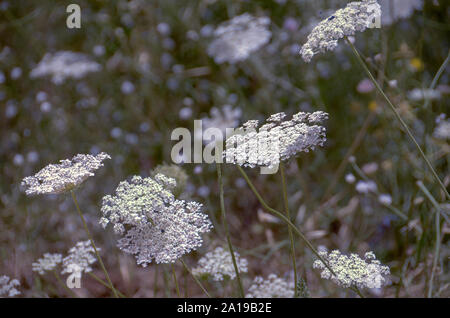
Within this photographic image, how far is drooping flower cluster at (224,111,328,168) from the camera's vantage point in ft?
2.34

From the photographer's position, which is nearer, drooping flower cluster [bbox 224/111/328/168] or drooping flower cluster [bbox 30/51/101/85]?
drooping flower cluster [bbox 224/111/328/168]

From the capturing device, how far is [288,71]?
69.4 inches

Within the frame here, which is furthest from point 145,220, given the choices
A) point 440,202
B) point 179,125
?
point 179,125

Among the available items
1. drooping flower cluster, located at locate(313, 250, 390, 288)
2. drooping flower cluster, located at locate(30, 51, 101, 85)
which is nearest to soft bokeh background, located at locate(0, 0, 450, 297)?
drooping flower cluster, located at locate(30, 51, 101, 85)

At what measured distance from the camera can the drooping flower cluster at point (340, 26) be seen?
729 mm

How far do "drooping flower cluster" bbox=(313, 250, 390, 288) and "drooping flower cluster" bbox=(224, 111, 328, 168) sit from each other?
180 millimetres

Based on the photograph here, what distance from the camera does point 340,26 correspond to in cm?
74

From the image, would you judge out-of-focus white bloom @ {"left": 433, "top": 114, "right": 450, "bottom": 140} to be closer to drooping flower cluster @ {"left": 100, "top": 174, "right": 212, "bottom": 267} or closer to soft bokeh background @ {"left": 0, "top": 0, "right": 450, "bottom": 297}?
soft bokeh background @ {"left": 0, "top": 0, "right": 450, "bottom": 297}

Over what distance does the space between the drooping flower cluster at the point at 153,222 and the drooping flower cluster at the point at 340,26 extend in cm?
32

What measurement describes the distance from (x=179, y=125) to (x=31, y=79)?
68cm

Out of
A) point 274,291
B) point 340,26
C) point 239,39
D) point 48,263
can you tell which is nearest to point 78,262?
point 48,263

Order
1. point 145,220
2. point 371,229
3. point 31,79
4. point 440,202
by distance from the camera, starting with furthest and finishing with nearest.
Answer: point 31,79, point 371,229, point 440,202, point 145,220

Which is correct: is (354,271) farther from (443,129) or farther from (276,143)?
(443,129)

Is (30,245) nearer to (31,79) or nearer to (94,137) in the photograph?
(94,137)
